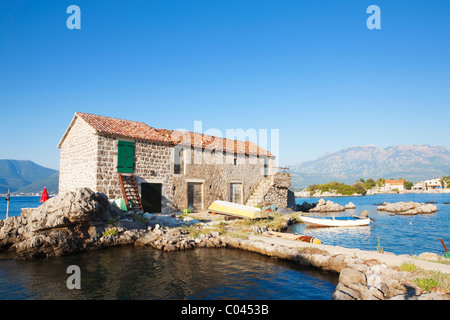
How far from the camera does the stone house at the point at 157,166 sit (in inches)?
771

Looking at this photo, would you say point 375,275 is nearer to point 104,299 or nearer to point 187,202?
point 104,299

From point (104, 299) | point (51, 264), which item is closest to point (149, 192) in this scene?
point (51, 264)

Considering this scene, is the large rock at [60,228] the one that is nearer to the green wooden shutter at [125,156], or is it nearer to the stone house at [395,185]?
the green wooden shutter at [125,156]

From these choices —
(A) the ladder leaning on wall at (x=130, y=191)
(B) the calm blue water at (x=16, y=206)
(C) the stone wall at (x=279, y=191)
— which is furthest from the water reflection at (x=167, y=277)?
(B) the calm blue water at (x=16, y=206)

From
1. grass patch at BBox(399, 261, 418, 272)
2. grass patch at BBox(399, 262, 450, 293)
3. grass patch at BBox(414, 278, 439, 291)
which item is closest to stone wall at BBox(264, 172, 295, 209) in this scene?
grass patch at BBox(399, 261, 418, 272)

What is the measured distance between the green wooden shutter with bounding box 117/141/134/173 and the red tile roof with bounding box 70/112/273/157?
663mm

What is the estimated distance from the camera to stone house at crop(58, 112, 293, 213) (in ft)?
64.3

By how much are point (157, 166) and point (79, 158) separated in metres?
5.89

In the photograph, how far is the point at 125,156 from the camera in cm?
2016

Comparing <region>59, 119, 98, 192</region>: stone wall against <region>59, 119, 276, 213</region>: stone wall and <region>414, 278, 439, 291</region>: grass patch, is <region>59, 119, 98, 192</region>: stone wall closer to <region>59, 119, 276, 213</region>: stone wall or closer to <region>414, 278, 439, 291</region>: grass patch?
<region>59, 119, 276, 213</region>: stone wall

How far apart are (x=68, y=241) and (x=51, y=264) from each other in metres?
2.15

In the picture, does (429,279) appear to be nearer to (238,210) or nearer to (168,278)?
(168,278)

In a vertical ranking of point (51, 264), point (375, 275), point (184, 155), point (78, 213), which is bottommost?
point (51, 264)
